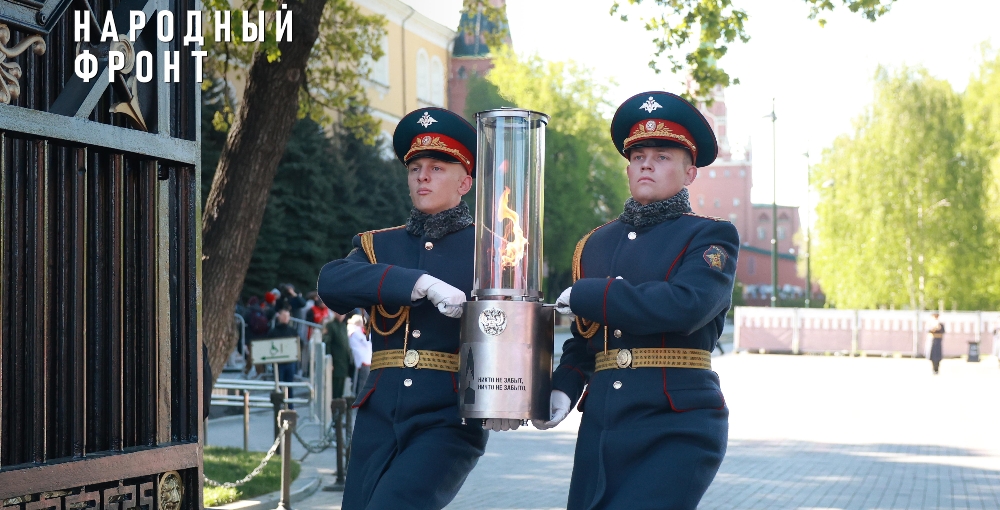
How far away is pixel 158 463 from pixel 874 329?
35321mm

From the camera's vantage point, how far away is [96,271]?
3426 mm

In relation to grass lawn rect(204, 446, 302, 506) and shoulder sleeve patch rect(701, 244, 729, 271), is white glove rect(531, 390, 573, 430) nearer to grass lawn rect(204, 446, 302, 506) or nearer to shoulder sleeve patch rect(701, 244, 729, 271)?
shoulder sleeve patch rect(701, 244, 729, 271)

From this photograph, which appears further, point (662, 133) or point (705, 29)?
point (705, 29)

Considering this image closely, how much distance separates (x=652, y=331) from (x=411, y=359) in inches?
39.5

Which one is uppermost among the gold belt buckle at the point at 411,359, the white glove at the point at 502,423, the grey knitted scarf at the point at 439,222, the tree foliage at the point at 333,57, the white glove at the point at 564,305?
the tree foliage at the point at 333,57

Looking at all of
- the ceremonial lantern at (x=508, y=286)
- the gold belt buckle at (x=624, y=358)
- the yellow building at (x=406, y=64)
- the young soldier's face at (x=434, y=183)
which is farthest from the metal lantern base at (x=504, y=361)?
the yellow building at (x=406, y=64)

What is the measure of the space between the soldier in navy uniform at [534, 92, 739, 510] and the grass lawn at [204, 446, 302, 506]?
604 centimetres

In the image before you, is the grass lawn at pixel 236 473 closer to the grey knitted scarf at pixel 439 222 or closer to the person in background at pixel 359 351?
the person in background at pixel 359 351

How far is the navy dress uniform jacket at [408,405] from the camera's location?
4672 millimetres

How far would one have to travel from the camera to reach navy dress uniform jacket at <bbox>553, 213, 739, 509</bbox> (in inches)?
173

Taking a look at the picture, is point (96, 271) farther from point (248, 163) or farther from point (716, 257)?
point (248, 163)

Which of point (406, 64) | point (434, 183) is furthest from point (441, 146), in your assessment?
point (406, 64)

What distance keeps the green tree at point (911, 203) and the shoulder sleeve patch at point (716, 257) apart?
45.1 m

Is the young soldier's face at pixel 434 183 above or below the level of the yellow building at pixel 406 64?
below
